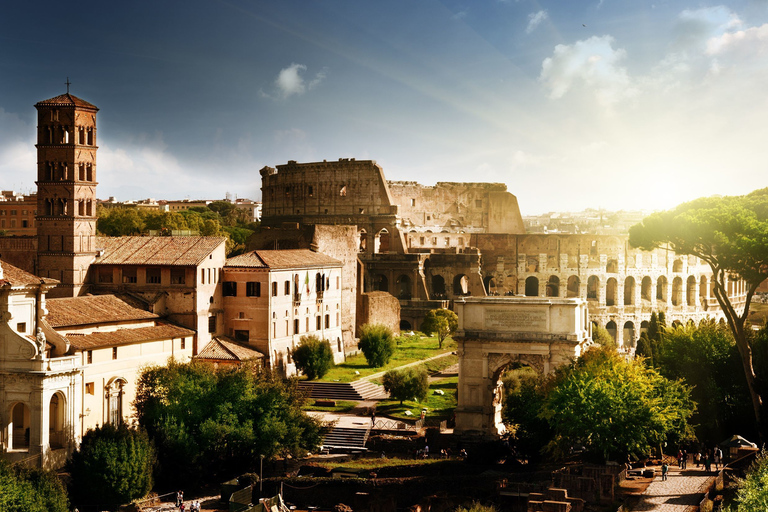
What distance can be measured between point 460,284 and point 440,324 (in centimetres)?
2172

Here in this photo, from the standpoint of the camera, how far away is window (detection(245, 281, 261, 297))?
46562mm

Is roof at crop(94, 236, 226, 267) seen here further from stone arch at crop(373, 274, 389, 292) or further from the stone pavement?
stone arch at crop(373, 274, 389, 292)

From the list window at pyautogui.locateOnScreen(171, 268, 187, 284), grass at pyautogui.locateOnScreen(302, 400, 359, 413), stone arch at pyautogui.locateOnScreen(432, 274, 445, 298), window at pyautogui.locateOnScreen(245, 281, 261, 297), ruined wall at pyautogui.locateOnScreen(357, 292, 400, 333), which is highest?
window at pyautogui.locateOnScreen(171, 268, 187, 284)

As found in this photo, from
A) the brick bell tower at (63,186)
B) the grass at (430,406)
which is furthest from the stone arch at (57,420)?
the grass at (430,406)

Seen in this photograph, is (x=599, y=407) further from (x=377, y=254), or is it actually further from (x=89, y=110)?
(x=377, y=254)

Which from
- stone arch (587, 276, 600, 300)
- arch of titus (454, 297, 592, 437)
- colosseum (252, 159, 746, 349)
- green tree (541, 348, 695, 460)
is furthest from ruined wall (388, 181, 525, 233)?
green tree (541, 348, 695, 460)

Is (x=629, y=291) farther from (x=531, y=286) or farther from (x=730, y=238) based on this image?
(x=730, y=238)

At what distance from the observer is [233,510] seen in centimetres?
3144

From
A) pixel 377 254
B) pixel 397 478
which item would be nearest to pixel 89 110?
pixel 397 478

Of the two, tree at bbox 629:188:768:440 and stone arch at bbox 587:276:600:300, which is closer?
tree at bbox 629:188:768:440

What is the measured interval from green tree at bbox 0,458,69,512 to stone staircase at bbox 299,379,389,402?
56.0 ft

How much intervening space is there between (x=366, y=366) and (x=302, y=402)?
49.3ft

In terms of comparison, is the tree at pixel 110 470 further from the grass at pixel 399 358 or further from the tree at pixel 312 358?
the grass at pixel 399 358

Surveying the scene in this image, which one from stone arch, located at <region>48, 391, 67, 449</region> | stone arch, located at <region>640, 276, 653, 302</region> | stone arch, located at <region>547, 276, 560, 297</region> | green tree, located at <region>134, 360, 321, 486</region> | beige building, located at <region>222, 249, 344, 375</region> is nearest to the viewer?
stone arch, located at <region>48, 391, 67, 449</region>
